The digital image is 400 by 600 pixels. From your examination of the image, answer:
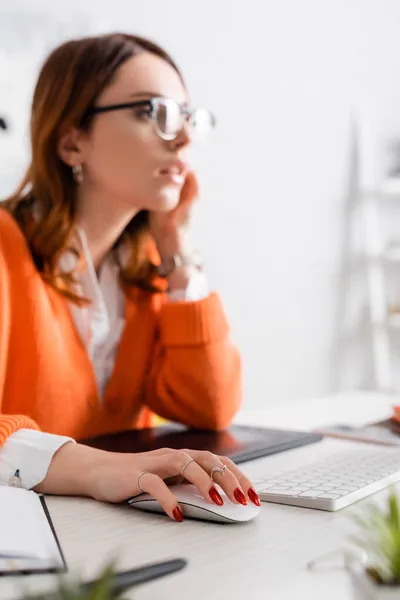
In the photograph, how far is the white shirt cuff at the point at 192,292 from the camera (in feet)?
4.42

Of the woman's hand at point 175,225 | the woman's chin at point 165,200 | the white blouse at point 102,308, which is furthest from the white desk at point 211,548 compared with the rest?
the woman's hand at point 175,225

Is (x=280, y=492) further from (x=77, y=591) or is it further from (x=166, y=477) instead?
(x=77, y=591)

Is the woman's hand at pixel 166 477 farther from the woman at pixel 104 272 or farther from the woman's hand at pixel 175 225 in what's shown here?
the woman's hand at pixel 175 225

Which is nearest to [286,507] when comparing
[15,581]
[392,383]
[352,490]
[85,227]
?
[352,490]

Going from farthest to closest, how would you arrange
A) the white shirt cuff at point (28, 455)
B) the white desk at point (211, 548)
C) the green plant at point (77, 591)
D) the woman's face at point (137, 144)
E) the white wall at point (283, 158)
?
the white wall at point (283, 158)
the woman's face at point (137, 144)
the white shirt cuff at point (28, 455)
the white desk at point (211, 548)
the green plant at point (77, 591)

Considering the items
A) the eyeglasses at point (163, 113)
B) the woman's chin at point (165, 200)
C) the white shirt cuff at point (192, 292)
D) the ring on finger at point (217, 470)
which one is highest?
the eyeglasses at point (163, 113)

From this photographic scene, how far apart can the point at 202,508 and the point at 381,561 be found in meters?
0.31

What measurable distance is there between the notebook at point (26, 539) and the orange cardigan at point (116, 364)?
0.48 metres

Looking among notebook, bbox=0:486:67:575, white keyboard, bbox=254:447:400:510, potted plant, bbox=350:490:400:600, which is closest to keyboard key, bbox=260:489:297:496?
white keyboard, bbox=254:447:400:510

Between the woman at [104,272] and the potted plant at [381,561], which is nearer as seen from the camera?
the potted plant at [381,561]

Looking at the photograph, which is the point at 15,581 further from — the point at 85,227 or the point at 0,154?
the point at 0,154

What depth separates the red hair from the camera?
1226 mm

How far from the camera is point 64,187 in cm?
132

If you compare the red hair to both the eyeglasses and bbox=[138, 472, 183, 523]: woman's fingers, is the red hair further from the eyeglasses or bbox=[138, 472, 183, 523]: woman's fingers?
bbox=[138, 472, 183, 523]: woman's fingers
